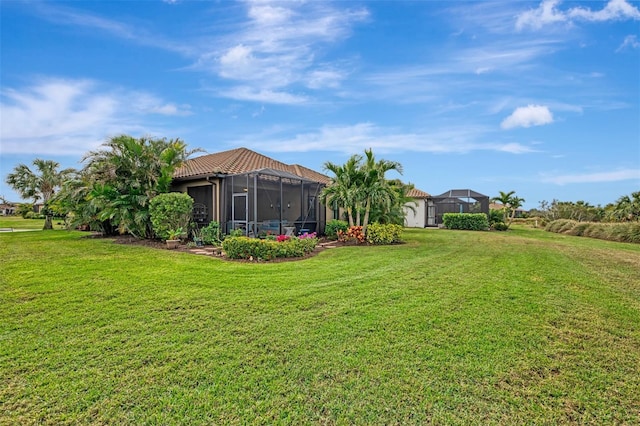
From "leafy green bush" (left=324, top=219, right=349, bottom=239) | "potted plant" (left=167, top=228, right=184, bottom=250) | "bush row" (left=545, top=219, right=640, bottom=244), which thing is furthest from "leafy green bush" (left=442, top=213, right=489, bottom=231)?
"potted plant" (left=167, top=228, right=184, bottom=250)

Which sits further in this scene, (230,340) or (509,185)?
(509,185)

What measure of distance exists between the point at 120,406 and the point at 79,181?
49.7 feet

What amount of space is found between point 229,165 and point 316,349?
1221cm

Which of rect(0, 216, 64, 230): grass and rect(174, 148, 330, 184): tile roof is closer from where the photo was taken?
rect(174, 148, 330, 184): tile roof

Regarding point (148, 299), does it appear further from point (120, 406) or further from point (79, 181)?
point (79, 181)

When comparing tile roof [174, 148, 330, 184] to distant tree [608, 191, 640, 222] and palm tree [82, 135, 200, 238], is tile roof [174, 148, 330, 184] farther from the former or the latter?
distant tree [608, 191, 640, 222]

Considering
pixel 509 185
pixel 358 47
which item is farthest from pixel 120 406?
pixel 509 185

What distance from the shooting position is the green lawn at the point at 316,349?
2486 mm

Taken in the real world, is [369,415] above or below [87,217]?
below

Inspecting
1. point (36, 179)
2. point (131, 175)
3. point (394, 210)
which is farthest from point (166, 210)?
point (36, 179)

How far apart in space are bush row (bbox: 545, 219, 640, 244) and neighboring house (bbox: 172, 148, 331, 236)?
48.8 ft

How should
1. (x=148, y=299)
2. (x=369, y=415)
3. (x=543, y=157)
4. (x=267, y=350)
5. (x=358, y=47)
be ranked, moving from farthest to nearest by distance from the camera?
1. (x=543, y=157)
2. (x=358, y=47)
3. (x=148, y=299)
4. (x=267, y=350)
5. (x=369, y=415)

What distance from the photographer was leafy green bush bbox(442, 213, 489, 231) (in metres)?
22.8

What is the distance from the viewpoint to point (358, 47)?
12219 millimetres
